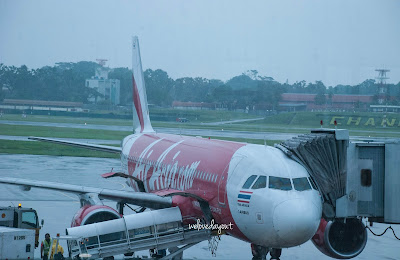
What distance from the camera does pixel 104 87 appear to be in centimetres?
11294

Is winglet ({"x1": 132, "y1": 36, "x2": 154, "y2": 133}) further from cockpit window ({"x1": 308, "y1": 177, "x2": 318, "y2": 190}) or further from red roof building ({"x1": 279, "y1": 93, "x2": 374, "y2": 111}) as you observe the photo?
red roof building ({"x1": 279, "y1": 93, "x2": 374, "y2": 111})

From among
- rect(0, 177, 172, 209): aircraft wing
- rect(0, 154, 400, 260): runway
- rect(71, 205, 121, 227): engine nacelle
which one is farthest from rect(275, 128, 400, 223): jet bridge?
rect(71, 205, 121, 227): engine nacelle

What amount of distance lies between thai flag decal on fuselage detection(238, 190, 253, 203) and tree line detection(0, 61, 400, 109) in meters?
37.7

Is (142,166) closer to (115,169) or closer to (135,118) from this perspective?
(135,118)

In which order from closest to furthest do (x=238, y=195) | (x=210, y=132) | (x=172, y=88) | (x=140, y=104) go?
(x=238, y=195) < (x=140, y=104) < (x=210, y=132) < (x=172, y=88)

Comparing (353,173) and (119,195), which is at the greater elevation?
(353,173)

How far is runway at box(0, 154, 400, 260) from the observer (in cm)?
2570

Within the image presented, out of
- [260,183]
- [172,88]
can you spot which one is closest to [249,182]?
[260,183]

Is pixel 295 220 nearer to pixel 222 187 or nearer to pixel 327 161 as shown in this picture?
pixel 327 161

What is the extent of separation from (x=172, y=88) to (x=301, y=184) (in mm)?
77998

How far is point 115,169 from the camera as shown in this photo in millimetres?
52438

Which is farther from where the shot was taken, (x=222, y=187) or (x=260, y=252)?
(x=260, y=252)

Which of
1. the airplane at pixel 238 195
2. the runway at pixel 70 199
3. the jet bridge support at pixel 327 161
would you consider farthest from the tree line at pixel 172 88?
the jet bridge support at pixel 327 161

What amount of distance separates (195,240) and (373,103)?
38121 mm
